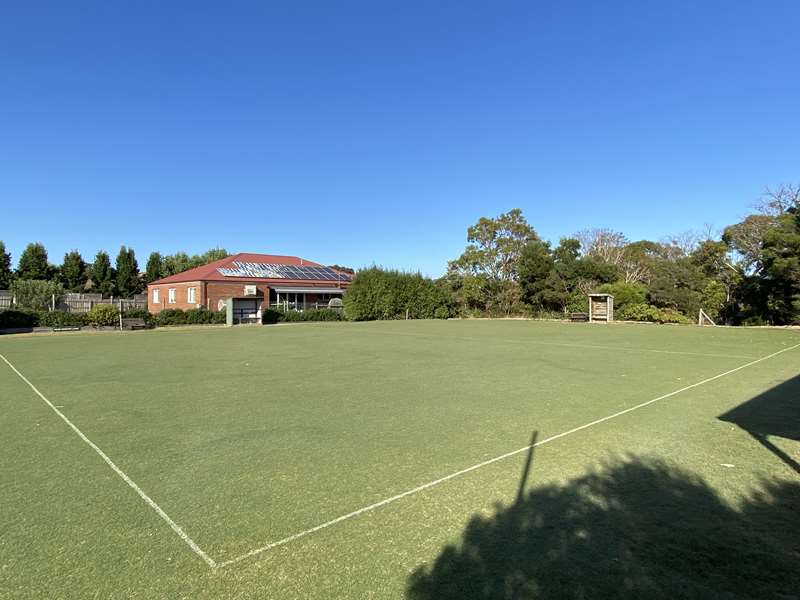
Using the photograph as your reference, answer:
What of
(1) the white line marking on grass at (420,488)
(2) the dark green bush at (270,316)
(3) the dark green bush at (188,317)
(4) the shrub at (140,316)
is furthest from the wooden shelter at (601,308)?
(4) the shrub at (140,316)

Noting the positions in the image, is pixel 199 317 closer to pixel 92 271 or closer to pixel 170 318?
pixel 170 318

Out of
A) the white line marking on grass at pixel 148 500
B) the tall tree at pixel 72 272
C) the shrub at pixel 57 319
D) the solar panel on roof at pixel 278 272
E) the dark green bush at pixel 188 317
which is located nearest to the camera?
the white line marking on grass at pixel 148 500

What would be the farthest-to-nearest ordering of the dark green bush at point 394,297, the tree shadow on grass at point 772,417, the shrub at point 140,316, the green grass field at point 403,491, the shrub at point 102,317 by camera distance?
the dark green bush at point 394,297 < the shrub at point 140,316 < the shrub at point 102,317 < the tree shadow on grass at point 772,417 < the green grass field at point 403,491

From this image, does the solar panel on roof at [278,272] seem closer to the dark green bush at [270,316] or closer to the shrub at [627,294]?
the dark green bush at [270,316]

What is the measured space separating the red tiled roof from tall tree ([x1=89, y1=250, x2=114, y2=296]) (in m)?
12.0

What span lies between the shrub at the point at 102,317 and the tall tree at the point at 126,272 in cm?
2937

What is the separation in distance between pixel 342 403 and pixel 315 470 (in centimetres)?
279

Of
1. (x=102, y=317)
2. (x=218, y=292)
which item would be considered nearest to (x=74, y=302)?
(x=218, y=292)

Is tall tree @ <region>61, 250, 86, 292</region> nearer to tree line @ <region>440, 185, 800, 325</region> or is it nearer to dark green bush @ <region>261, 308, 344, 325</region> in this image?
dark green bush @ <region>261, 308, 344, 325</region>

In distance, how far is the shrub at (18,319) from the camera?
25594 millimetres

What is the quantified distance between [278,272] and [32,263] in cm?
2787

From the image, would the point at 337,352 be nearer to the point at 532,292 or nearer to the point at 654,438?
the point at 654,438

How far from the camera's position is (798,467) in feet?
14.3

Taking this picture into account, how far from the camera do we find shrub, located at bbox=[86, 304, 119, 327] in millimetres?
26859
